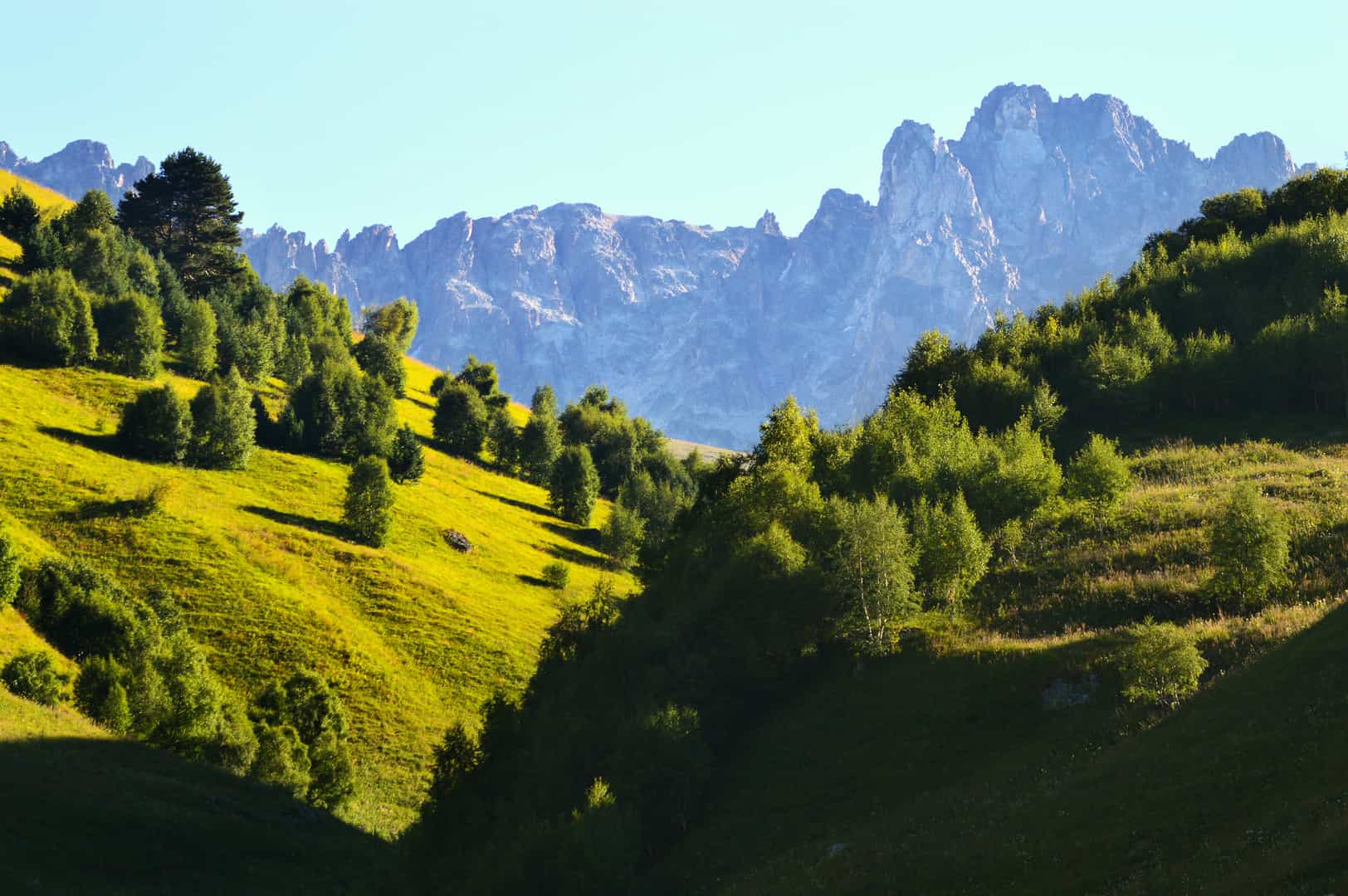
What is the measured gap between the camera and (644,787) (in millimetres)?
55469

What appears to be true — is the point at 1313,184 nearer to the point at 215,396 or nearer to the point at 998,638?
the point at 998,638

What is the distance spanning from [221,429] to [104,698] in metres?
54.9

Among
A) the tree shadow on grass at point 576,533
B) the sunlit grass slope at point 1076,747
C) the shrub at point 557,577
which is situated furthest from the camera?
the tree shadow on grass at point 576,533

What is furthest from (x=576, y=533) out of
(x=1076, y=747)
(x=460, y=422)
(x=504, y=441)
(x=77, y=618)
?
(x=1076, y=747)

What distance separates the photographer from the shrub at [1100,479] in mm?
72688

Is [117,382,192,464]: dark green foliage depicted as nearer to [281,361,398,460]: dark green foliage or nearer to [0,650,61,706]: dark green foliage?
[281,361,398,460]: dark green foliage

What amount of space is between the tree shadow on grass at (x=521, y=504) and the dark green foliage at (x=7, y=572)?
81107mm

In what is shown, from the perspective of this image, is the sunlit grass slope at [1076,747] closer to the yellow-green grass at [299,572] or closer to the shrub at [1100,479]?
the shrub at [1100,479]

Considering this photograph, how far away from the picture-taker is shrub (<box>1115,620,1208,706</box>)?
150 feet

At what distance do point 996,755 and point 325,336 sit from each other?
16785 centimetres

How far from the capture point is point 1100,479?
72.9 meters

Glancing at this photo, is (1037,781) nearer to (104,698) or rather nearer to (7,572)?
(104,698)

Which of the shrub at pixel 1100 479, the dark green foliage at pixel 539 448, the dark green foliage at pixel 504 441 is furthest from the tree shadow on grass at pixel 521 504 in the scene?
the shrub at pixel 1100 479

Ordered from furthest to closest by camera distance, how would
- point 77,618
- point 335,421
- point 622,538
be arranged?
point 622,538
point 335,421
point 77,618
